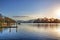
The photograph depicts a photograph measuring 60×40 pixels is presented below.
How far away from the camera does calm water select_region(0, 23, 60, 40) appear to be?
14.1 ft

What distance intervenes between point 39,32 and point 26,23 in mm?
670

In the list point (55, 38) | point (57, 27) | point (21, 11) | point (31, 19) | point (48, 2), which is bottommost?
point (55, 38)

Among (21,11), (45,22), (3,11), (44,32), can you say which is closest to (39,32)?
(44,32)

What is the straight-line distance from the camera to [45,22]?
14.5ft

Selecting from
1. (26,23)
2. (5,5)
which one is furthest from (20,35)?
(5,5)

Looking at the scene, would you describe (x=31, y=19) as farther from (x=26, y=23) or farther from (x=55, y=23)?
(x=55, y=23)

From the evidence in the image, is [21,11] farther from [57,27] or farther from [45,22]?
[57,27]

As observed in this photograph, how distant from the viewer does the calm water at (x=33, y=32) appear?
4305 millimetres

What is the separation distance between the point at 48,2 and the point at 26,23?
1.06 meters

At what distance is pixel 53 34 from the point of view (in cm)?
445

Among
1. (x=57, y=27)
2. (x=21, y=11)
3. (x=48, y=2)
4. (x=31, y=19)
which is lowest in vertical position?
(x=57, y=27)

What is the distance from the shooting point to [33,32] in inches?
177

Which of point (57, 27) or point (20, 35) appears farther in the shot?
point (57, 27)

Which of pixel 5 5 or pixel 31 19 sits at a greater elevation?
pixel 5 5
